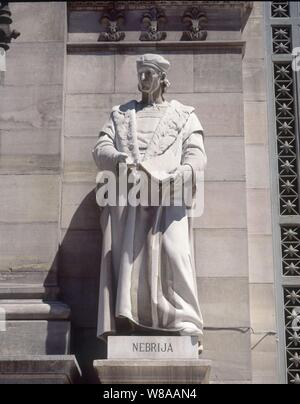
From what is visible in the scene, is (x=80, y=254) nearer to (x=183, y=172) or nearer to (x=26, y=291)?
(x=26, y=291)

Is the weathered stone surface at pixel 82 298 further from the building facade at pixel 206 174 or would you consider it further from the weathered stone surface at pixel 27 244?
the weathered stone surface at pixel 27 244

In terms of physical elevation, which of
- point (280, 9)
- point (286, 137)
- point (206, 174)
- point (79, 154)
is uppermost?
point (280, 9)

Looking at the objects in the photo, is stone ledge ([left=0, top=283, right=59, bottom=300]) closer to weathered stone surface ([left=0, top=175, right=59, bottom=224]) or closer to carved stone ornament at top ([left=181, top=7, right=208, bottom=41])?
weathered stone surface ([left=0, top=175, right=59, bottom=224])

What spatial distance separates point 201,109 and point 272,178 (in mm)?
1538

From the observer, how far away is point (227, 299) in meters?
13.0

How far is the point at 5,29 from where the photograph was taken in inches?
570

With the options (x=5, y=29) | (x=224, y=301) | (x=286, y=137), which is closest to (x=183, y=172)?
(x=224, y=301)

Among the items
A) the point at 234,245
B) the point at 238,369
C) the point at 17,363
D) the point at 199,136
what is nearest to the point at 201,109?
the point at 199,136

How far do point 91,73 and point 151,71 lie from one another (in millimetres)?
1590

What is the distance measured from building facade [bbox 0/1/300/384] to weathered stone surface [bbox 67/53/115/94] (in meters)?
0.02

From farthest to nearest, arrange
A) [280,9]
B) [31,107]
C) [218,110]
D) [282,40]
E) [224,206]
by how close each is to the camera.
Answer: [280,9]
[282,40]
[218,110]
[31,107]
[224,206]

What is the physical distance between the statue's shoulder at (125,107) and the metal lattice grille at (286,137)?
2.59 metres

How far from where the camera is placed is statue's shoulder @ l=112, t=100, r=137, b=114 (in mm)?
13328

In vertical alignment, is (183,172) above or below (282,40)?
below
